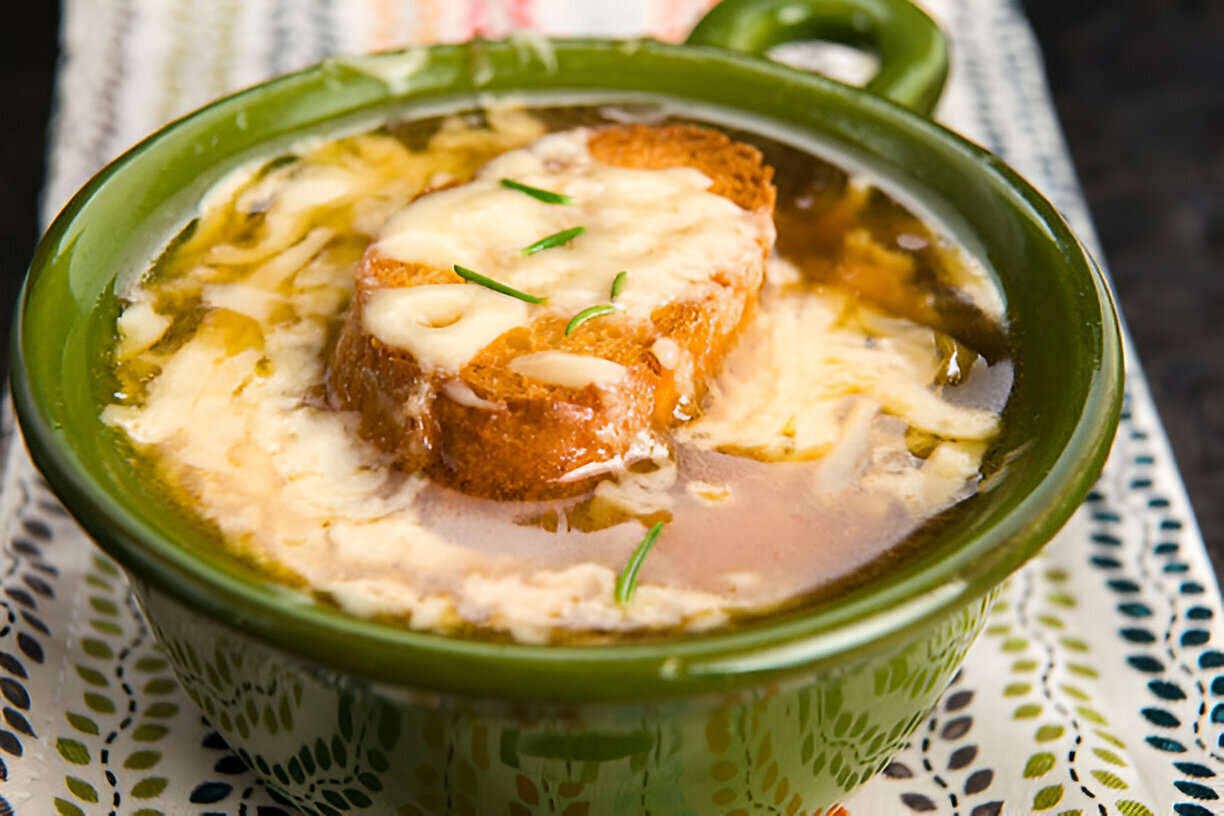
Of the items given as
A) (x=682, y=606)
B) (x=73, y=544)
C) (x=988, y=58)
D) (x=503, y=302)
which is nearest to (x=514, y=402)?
(x=503, y=302)

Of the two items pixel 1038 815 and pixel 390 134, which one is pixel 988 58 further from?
pixel 1038 815

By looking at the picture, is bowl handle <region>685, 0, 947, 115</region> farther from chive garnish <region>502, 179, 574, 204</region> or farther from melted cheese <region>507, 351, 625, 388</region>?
melted cheese <region>507, 351, 625, 388</region>

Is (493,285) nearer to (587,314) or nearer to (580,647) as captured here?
(587,314)

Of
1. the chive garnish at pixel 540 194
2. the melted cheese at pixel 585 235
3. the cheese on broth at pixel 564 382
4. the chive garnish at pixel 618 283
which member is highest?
the chive garnish at pixel 618 283

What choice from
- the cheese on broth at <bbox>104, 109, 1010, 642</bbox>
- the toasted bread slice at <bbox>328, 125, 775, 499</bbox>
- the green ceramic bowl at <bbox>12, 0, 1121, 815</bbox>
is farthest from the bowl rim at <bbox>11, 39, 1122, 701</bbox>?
the toasted bread slice at <bbox>328, 125, 775, 499</bbox>

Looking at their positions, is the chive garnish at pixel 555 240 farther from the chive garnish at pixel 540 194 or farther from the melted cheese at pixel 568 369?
the melted cheese at pixel 568 369

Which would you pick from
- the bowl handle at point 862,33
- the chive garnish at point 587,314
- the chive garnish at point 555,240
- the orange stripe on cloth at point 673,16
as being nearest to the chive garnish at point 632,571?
the chive garnish at point 587,314
